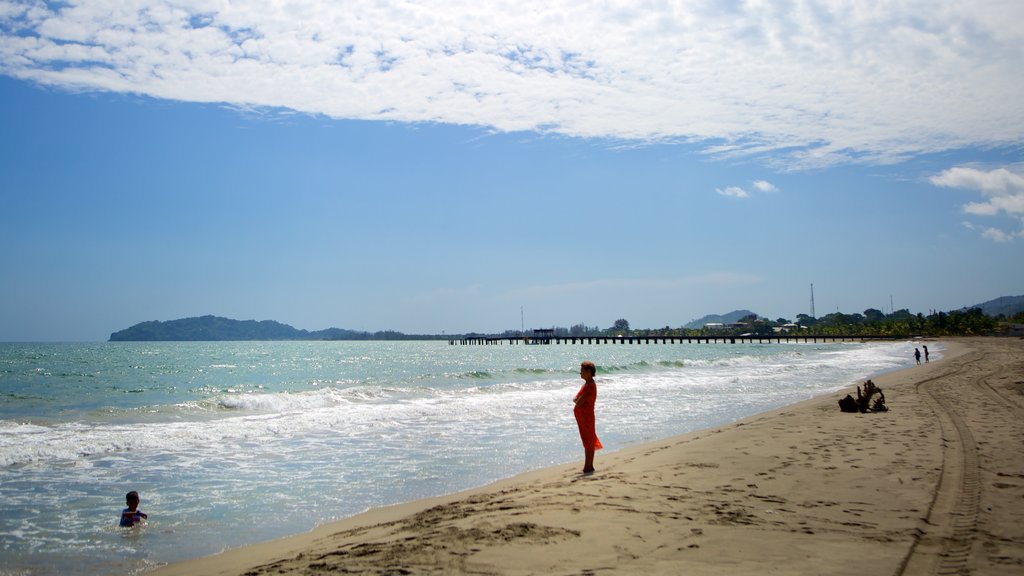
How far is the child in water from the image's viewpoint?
712cm

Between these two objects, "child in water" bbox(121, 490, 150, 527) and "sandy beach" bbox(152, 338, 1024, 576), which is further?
"child in water" bbox(121, 490, 150, 527)

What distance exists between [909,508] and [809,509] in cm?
89

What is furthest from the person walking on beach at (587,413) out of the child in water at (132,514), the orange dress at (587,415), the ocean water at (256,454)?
the child in water at (132,514)

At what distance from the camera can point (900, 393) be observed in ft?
62.6

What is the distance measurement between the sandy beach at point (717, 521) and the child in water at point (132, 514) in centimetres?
167

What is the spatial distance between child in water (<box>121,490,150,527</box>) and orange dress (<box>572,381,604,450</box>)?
5246 mm

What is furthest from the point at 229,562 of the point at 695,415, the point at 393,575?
the point at 695,415

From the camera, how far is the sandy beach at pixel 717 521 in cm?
467

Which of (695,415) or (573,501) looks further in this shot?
(695,415)

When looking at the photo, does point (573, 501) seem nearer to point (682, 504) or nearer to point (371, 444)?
point (682, 504)

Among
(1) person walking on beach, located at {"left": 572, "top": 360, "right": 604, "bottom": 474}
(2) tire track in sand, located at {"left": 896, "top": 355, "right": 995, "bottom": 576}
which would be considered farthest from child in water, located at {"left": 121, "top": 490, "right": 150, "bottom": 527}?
(2) tire track in sand, located at {"left": 896, "top": 355, "right": 995, "bottom": 576}

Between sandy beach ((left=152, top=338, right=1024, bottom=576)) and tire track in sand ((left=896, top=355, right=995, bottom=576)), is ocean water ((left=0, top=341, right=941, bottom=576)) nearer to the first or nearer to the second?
sandy beach ((left=152, top=338, right=1024, bottom=576))

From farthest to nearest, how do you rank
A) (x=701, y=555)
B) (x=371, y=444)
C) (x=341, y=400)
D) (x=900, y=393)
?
1. (x=341, y=400)
2. (x=900, y=393)
3. (x=371, y=444)
4. (x=701, y=555)

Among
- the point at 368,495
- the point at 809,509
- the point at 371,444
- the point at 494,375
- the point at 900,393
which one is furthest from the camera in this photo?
the point at 494,375
